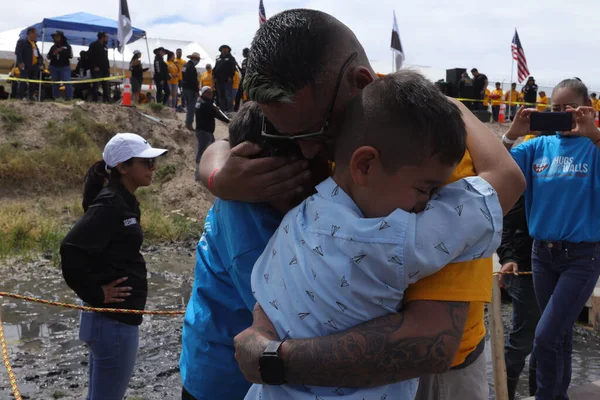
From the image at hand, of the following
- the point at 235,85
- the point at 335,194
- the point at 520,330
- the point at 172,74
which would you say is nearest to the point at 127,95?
the point at 235,85

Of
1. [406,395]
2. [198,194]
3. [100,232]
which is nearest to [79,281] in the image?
[100,232]

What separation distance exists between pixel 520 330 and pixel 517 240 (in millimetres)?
757

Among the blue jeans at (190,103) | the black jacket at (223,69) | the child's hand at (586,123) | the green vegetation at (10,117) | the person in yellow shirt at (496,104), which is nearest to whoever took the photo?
the child's hand at (586,123)

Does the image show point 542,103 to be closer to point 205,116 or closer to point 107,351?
point 205,116

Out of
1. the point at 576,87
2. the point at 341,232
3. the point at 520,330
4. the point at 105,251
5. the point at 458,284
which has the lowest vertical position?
the point at 520,330

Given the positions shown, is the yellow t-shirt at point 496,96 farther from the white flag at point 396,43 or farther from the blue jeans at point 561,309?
the blue jeans at point 561,309

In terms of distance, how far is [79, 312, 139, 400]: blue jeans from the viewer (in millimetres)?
3975

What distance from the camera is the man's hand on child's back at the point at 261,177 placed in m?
1.75

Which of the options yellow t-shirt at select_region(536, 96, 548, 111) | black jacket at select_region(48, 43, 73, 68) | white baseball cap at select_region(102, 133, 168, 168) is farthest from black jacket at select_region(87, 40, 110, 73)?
white baseball cap at select_region(102, 133, 168, 168)

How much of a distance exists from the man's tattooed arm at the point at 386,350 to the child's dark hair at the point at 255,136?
536 mm

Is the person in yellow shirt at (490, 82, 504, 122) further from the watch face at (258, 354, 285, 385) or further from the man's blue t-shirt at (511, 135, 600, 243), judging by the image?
the watch face at (258, 354, 285, 385)

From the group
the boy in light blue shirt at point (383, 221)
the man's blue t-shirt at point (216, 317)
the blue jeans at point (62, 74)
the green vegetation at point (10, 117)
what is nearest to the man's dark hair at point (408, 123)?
the boy in light blue shirt at point (383, 221)

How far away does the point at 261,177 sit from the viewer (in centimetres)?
174

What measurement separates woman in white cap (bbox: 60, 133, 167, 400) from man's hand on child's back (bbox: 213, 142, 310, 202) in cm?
241
